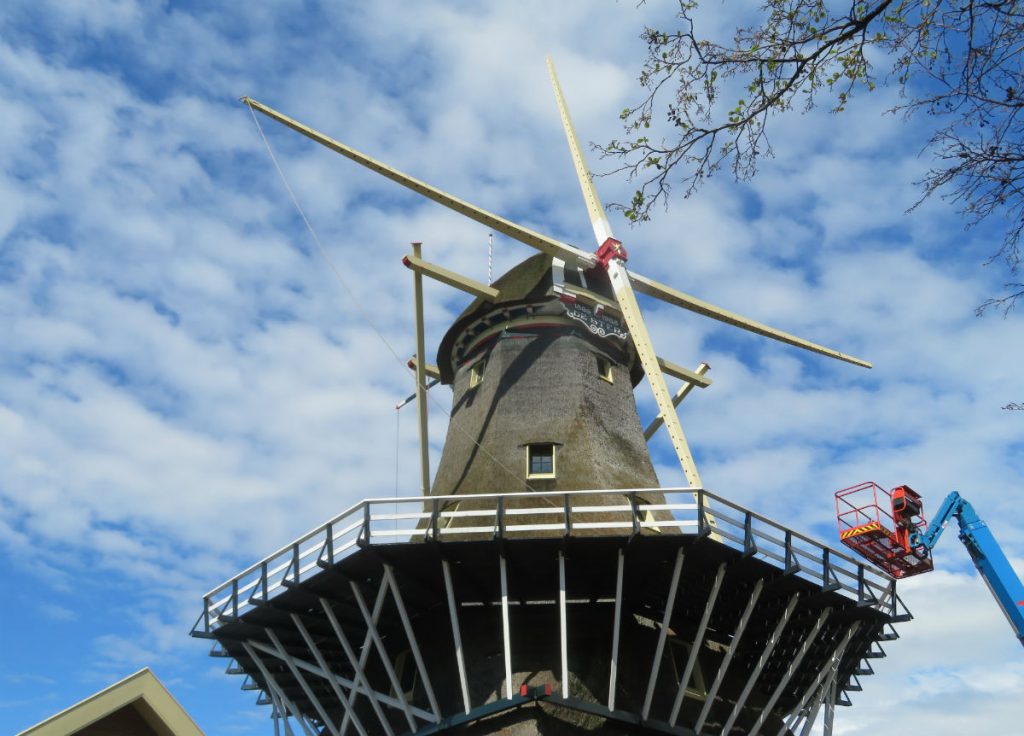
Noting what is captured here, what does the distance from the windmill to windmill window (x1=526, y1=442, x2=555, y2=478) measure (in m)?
0.05

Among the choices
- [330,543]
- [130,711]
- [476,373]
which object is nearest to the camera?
[130,711]

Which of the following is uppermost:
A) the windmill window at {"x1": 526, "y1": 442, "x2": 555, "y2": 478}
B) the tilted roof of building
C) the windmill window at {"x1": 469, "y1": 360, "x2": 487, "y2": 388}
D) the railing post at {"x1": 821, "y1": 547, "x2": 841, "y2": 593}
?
the windmill window at {"x1": 469, "y1": 360, "x2": 487, "y2": 388}

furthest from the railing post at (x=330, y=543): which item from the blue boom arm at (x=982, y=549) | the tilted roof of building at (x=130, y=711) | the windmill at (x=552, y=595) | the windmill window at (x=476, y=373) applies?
the blue boom arm at (x=982, y=549)

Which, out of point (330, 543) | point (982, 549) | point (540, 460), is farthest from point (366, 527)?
point (982, 549)

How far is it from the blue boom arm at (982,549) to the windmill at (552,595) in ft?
10.4

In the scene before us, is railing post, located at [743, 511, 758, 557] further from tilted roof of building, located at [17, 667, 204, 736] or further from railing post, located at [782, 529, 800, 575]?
tilted roof of building, located at [17, 667, 204, 736]

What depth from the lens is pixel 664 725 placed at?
1317cm

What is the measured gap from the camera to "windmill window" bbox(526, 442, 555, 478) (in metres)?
17.2

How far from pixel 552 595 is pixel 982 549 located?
1030 cm

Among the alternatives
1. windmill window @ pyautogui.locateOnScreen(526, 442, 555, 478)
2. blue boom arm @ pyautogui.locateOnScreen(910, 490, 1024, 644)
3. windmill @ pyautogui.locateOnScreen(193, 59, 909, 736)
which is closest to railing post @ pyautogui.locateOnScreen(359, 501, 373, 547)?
windmill @ pyautogui.locateOnScreen(193, 59, 909, 736)

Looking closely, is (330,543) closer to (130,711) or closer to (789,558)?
(130,711)

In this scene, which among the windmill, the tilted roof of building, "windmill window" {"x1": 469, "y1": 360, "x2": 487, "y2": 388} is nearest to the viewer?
the tilted roof of building

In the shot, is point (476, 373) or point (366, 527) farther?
point (476, 373)

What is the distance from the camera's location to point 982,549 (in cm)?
1853
